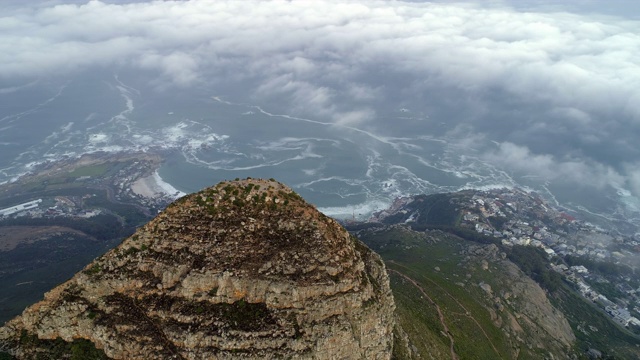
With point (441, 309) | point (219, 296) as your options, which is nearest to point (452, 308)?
point (441, 309)

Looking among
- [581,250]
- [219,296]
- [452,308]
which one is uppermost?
[219,296]

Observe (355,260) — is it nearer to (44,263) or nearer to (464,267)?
(464,267)

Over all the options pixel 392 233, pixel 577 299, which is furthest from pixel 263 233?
pixel 577 299

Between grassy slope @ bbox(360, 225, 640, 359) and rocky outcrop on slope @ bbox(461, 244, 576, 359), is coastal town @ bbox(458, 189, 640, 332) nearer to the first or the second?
grassy slope @ bbox(360, 225, 640, 359)

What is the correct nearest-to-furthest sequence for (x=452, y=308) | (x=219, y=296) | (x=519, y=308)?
(x=219, y=296)
(x=452, y=308)
(x=519, y=308)

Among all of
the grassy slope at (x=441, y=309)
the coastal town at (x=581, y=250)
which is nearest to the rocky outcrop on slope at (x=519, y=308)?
the grassy slope at (x=441, y=309)

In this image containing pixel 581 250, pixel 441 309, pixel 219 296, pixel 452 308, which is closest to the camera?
pixel 219 296

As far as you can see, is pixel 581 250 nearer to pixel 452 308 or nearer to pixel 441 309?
pixel 452 308

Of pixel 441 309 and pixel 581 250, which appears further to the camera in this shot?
pixel 581 250

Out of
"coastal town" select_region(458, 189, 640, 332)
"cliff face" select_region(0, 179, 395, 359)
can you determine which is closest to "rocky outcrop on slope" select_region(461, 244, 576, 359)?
"coastal town" select_region(458, 189, 640, 332)
